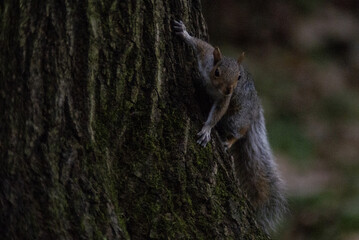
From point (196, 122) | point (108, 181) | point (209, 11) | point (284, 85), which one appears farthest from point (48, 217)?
point (209, 11)

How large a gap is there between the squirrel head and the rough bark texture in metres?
0.30

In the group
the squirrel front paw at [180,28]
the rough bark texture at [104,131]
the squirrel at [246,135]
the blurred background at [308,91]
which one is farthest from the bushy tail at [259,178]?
the blurred background at [308,91]

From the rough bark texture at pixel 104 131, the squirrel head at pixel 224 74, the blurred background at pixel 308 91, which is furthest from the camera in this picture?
the blurred background at pixel 308 91

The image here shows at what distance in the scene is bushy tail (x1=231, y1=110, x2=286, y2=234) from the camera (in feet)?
10.9

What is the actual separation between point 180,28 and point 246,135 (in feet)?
3.06

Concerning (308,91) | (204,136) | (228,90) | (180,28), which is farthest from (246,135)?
(308,91)

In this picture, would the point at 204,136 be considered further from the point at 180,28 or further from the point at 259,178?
the point at 259,178

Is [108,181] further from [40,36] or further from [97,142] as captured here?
[40,36]

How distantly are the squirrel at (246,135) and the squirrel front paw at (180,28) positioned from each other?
→ 0.97ft

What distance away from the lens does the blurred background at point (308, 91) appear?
16.5ft

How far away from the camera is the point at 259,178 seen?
3.33 m

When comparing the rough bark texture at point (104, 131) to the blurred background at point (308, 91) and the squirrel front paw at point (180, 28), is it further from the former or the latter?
the blurred background at point (308, 91)

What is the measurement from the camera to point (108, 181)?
7.79 ft

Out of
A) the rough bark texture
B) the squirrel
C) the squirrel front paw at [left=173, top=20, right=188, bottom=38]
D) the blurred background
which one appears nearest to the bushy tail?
the squirrel
